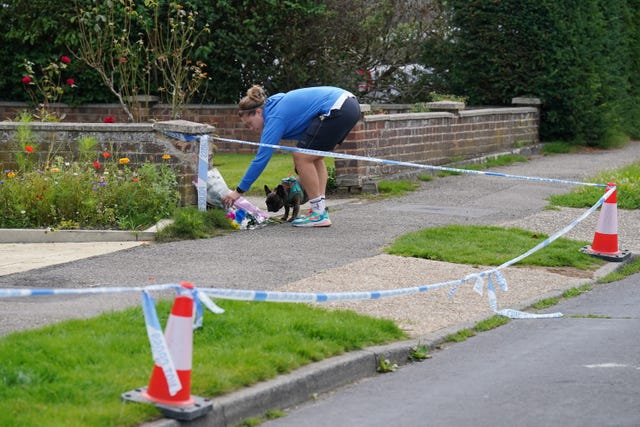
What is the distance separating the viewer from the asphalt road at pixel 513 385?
563 cm

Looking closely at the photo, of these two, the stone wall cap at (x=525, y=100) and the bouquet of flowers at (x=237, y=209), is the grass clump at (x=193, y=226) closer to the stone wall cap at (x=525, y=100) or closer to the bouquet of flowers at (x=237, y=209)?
the bouquet of flowers at (x=237, y=209)

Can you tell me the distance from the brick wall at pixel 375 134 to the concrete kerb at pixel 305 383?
523 centimetres

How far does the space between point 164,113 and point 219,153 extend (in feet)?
4.17

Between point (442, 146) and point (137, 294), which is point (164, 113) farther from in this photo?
point (137, 294)

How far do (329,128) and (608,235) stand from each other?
3.04 metres

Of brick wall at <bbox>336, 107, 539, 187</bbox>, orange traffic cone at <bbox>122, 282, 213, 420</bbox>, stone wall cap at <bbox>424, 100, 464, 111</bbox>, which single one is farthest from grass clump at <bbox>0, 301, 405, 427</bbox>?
stone wall cap at <bbox>424, 100, 464, 111</bbox>

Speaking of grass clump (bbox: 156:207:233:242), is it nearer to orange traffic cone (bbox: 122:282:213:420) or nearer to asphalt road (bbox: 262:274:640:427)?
asphalt road (bbox: 262:274:640:427)

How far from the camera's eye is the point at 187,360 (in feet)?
17.4

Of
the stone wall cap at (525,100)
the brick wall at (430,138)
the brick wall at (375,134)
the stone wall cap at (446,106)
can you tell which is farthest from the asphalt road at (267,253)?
the stone wall cap at (525,100)

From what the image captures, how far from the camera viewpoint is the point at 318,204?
451 inches

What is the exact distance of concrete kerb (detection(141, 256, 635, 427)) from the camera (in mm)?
5484

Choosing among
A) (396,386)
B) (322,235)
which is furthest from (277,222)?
(396,386)

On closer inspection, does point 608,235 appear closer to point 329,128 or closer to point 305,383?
point 329,128

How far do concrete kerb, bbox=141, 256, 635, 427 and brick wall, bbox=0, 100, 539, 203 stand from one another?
5.23 m
